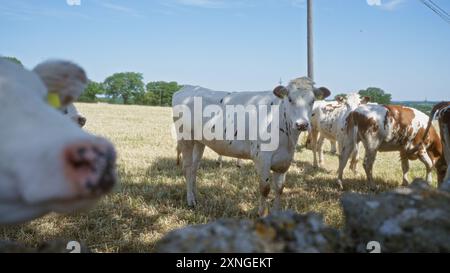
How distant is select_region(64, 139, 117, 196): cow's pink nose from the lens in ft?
4.15

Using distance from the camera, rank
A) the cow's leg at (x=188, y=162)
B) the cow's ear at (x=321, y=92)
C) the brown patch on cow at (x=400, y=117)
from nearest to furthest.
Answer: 1. the cow's ear at (x=321, y=92)
2. the cow's leg at (x=188, y=162)
3. the brown patch on cow at (x=400, y=117)

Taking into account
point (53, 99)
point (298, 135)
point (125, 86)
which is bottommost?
point (298, 135)

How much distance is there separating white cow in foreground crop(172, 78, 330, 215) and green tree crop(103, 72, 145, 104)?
8247 centimetres

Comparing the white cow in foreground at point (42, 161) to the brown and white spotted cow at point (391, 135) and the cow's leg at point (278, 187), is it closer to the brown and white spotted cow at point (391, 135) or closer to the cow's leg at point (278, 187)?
the cow's leg at point (278, 187)

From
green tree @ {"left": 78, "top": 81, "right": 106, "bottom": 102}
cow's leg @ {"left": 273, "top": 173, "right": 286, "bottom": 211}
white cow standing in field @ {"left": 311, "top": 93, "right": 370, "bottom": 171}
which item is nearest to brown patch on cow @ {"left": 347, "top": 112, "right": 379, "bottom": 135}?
white cow standing in field @ {"left": 311, "top": 93, "right": 370, "bottom": 171}

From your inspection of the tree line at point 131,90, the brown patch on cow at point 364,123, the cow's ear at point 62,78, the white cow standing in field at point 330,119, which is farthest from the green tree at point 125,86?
the cow's ear at point 62,78

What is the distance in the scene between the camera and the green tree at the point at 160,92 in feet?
258

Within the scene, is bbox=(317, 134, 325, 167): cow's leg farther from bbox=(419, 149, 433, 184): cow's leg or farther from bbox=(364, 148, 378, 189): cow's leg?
bbox=(419, 149, 433, 184): cow's leg

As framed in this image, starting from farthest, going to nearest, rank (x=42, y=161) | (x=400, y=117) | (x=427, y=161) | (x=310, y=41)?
1. (x=310, y=41)
2. (x=427, y=161)
3. (x=400, y=117)
4. (x=42, y=161)

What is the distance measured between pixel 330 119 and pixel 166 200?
617cm

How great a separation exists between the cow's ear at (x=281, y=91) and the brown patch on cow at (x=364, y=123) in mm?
2948

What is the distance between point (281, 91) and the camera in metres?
4.99

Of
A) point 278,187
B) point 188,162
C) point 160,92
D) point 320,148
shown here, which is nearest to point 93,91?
point 160,92

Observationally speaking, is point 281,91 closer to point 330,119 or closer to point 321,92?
point 321,92
